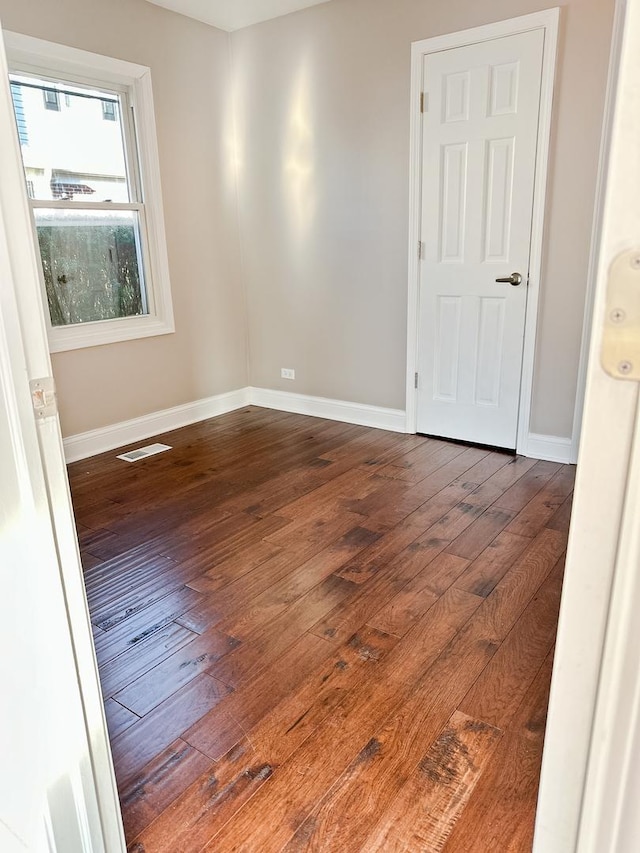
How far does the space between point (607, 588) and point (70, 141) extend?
3.87m

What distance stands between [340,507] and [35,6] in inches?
121

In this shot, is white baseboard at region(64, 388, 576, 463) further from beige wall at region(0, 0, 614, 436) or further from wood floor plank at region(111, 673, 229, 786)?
wood floor plank at region(111, 673, 229, 786)

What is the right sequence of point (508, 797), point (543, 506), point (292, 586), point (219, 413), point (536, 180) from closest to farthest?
point (508, 797)
point (292, 586)
point (543, 506)
point (536, 180)
point (219, 413)

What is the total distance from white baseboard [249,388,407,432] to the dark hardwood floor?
71 cm

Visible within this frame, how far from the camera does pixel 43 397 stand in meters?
0.89

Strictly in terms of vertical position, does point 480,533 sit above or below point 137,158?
below

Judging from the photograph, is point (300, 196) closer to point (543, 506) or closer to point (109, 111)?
point (109, 111)

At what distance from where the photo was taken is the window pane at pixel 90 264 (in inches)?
138

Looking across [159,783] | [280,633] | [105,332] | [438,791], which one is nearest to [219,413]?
[105,332]

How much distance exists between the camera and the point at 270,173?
4316 millimetres

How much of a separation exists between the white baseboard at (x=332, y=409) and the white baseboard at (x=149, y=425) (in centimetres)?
19

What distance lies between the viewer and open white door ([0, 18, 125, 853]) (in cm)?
84

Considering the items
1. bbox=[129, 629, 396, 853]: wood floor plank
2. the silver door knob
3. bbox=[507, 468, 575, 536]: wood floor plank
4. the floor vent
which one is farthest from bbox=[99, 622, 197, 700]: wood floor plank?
the silver door knob

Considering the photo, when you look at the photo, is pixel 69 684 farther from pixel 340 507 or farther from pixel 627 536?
pixel 340 507
